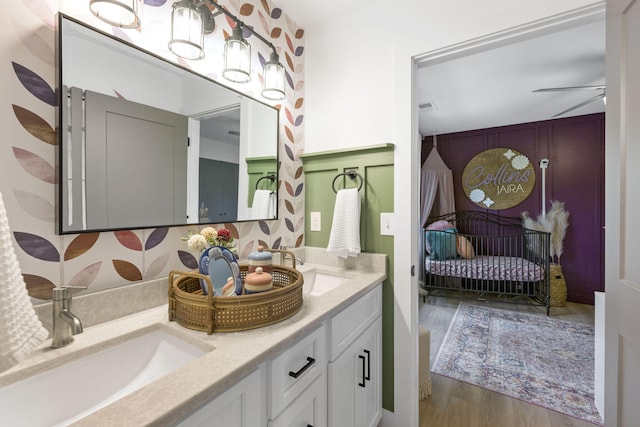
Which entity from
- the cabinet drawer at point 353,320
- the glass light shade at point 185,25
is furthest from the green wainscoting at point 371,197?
the glass light shade at point 185,25

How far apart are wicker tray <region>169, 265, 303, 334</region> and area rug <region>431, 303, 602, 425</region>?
1.86 m

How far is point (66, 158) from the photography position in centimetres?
88

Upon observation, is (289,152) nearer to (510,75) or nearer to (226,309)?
(226,309)

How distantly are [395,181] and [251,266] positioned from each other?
2.92ft

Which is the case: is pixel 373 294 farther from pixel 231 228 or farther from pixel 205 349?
pixel 205 349

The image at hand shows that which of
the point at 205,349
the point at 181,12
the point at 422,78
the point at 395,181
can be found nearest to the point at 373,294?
the point at 395,181

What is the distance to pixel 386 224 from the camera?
1624 millimetres

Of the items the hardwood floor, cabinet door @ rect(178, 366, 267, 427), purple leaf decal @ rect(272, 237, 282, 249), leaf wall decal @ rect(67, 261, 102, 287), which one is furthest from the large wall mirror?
the hardwood floor

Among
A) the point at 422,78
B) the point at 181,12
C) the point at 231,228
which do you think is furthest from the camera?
the point at 422,78

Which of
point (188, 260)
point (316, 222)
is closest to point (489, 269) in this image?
point (316, 222)

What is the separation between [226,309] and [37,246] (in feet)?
1.90

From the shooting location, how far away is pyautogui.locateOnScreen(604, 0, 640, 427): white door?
85 centimetres

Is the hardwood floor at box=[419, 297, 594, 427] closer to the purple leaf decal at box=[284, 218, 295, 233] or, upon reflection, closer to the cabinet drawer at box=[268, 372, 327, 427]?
the cabinet drawer at box=[268, 372, 327, 427]

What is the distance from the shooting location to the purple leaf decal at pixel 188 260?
4.00ft
